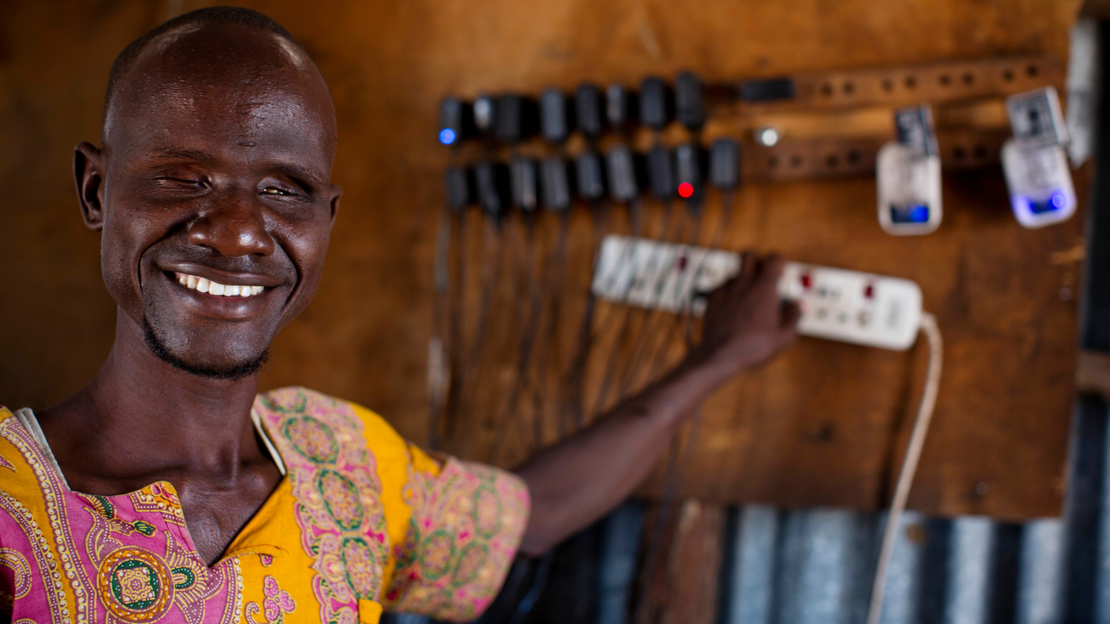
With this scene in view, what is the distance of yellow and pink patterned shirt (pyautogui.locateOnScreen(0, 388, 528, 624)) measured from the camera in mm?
581

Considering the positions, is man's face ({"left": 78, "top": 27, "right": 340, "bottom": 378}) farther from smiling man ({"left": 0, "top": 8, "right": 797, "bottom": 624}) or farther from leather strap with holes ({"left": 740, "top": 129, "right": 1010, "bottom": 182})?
leather strap with holes ({"left": 740, "top": 129, "right": 1010, "bottom": 182})

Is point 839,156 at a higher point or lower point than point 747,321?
higher

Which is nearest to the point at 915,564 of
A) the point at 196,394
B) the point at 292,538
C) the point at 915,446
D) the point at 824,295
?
the point at 915,446

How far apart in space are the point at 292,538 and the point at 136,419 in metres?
0.17

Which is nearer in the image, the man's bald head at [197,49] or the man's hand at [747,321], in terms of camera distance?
the man's bald head at [197,49]

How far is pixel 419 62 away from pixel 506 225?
0.31m

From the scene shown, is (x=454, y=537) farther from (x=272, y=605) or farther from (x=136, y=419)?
(x=136, y=419)

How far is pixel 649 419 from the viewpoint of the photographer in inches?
40.6

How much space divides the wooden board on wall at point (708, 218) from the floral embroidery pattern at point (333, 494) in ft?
1.48

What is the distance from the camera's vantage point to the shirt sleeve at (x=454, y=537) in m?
0.89

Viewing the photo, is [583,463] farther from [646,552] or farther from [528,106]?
[528,106]

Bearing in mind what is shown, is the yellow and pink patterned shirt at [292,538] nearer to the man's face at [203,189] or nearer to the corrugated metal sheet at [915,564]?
the man's face at [203,189]

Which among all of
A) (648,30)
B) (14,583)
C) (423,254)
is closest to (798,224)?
(648,30)

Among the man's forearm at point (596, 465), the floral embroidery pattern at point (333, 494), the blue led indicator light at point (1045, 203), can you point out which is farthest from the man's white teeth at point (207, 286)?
the blue led indicator light at point (1045, 203)
